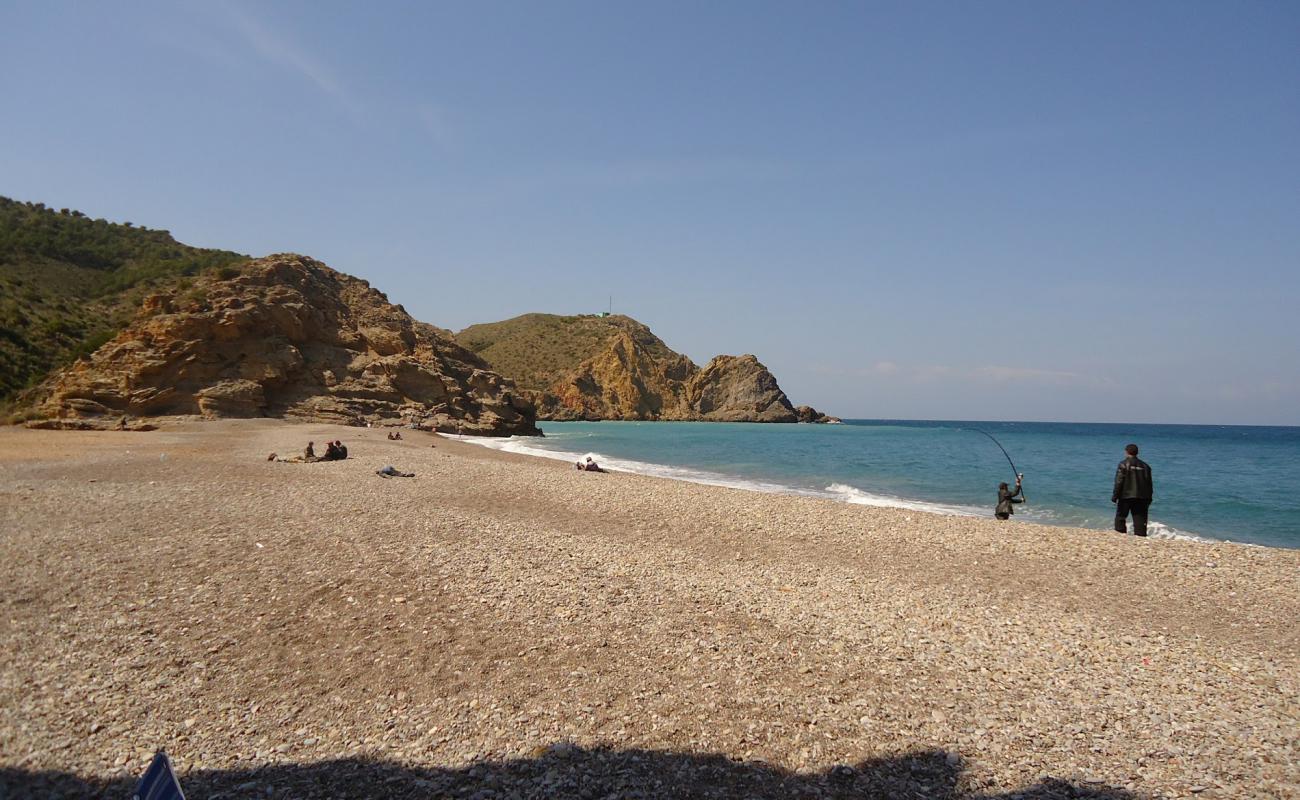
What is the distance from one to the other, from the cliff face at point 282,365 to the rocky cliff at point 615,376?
44547mm

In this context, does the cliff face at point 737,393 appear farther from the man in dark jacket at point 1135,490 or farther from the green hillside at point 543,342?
the man in dark jacket at point 1135,490

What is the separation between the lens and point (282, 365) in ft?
115

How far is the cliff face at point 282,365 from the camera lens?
2925 centimetres

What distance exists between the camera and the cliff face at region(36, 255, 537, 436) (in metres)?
29.2

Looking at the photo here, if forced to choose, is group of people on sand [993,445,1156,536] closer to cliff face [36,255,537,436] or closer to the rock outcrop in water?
cliff face [36,255,537,436]

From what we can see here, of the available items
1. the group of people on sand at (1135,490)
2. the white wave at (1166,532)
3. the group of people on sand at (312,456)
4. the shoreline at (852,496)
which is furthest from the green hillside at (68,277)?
the white wave at (1166,532)

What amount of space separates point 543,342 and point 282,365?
7720 cm

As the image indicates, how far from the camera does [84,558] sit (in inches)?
257

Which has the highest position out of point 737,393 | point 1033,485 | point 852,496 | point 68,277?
point 68,277

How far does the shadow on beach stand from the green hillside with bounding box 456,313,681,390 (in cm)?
9089

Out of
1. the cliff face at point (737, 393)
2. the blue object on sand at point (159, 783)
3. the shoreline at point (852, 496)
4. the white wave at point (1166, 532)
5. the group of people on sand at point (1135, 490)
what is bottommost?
the shoreline at point (852, 496)

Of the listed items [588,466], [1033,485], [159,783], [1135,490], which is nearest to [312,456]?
[588,466]

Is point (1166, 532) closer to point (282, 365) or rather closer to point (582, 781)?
point (582, 781)

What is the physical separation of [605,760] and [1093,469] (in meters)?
35.5
